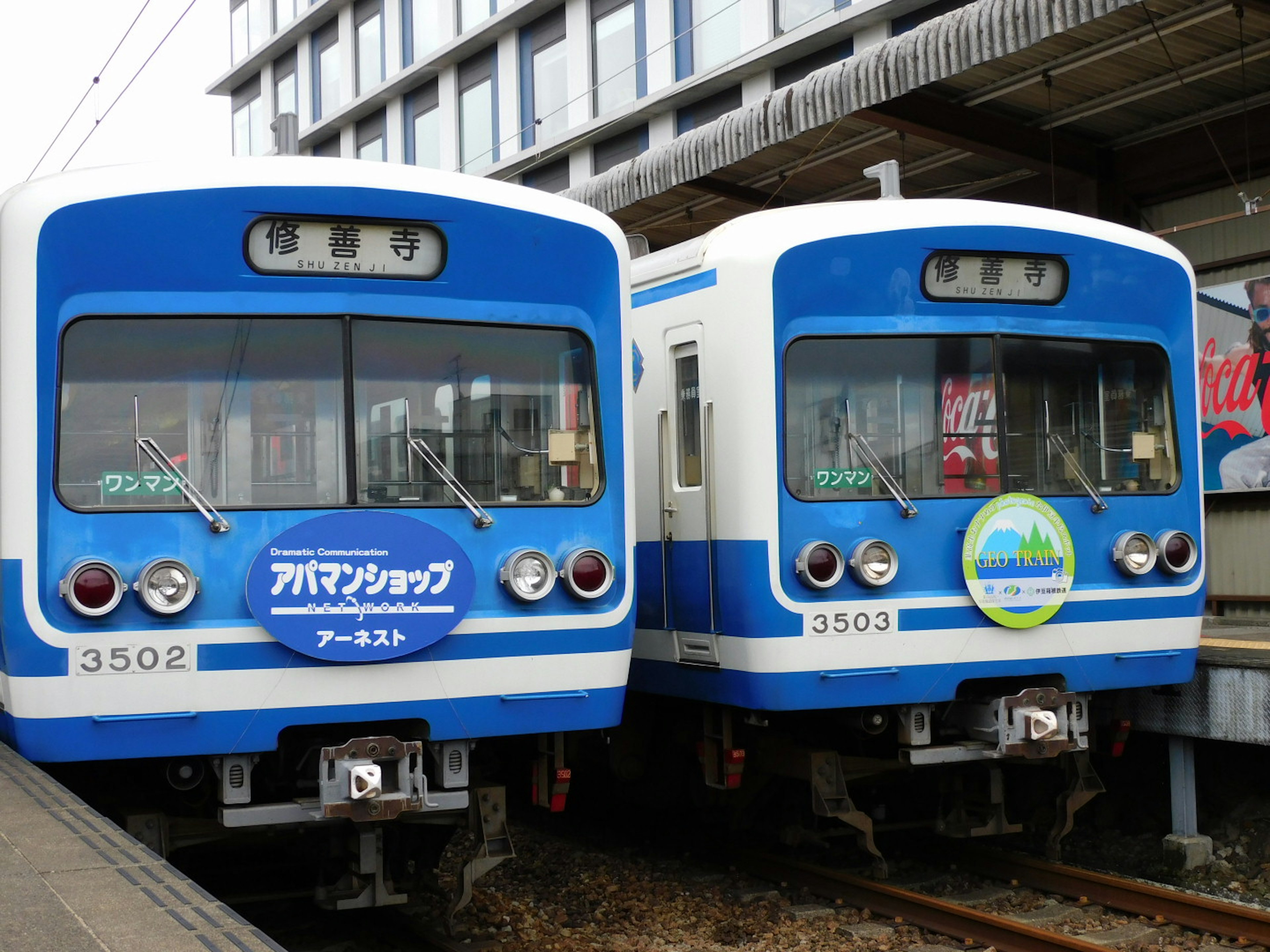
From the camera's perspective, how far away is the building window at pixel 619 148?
2262 centimetres

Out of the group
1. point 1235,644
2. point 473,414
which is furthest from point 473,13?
point 473,414

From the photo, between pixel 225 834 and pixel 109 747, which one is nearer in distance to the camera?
pixel 109 747

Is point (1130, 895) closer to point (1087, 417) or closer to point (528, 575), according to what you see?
point (1087, 417)

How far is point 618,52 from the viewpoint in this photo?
2322cm

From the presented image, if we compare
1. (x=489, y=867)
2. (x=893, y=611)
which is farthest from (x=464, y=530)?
(x=893, y=611)

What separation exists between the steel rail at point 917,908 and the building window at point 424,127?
22197 mm

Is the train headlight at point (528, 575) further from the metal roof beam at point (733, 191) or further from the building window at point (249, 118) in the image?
the building window at point (249, 118)

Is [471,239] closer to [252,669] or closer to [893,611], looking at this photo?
[252,669]

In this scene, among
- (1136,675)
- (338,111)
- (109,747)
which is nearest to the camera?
(109,747)

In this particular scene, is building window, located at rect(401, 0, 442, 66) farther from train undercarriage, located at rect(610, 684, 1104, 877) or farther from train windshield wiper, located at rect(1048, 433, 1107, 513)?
train windshield wiper, located at rect(1048, 433, 1107, 513)

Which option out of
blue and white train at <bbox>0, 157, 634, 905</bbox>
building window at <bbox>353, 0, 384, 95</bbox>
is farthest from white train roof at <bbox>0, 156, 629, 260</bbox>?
building window at <bbox>353, 0, 384, 95</bbox>

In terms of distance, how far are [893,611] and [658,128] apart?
1644 centimetres

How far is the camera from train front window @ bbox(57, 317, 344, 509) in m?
5.42

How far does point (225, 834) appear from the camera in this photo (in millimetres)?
5961
